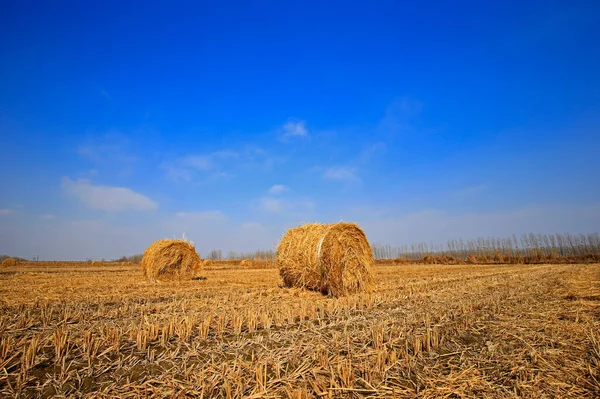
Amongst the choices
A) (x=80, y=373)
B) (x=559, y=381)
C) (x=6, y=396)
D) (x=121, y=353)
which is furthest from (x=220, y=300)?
(x=559, y=381)

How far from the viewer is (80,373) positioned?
328 cm

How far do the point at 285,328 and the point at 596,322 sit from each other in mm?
4857

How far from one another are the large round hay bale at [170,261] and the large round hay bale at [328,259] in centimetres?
655

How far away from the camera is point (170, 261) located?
48.8 feet

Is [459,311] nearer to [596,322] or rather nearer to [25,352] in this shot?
[596,322]

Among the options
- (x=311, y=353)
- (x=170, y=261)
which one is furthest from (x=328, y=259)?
(x=170, y=261)

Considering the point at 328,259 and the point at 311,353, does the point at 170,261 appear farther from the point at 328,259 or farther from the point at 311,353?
the point at 311,353

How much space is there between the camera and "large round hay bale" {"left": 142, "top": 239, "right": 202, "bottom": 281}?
47.5ft

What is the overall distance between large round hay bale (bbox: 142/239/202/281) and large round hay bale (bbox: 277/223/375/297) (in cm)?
655

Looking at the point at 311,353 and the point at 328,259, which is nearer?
the point at 311,353

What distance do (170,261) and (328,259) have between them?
870 centimetres

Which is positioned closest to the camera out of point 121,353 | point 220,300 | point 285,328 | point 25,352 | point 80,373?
point 80,373

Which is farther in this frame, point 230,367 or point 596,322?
point 596,322

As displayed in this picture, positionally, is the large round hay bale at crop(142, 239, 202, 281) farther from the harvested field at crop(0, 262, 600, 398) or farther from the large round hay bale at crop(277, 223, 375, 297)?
the harvested field at crop(0, 262, 600, 398)
